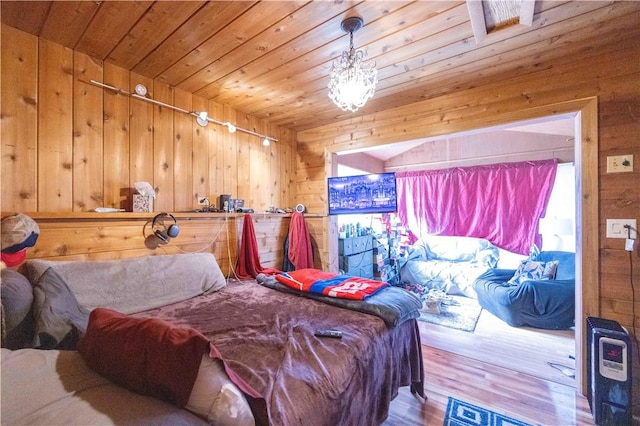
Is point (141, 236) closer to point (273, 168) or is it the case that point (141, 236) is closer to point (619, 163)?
point (273, 168)

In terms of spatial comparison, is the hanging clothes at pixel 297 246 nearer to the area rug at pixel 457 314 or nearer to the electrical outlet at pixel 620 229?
the area rug at pixel 457 314

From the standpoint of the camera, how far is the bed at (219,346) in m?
0.74

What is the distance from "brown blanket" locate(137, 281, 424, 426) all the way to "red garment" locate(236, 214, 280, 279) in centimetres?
60

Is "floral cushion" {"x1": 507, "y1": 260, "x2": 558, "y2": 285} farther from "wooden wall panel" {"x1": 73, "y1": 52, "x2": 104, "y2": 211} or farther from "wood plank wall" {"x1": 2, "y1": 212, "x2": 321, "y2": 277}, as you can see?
"wooden wall panel" {"x1": 73, "y1": 52, "x2": 104, "y2": 211}

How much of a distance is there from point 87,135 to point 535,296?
4349 millimetres

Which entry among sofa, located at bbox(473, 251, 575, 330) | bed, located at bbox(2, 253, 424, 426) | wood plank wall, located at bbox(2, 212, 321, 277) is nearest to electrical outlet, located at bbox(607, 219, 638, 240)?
sofa, located at bbox(473, 251, 575, 330)

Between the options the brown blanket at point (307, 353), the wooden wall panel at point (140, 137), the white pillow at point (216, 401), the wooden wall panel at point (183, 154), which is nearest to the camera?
the white pillow at point (216, 401)

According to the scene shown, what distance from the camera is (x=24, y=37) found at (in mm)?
1579

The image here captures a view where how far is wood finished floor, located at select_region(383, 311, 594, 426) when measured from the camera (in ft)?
5.62

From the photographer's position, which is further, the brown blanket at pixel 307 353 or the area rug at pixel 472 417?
the area rug at pixel 472 417

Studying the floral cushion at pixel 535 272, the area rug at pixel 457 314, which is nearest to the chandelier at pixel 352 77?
the area rug at pixel 457 314

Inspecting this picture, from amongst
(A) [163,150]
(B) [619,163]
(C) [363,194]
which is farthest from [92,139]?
(B) [619,163]

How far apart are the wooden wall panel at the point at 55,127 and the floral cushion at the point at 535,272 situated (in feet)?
14.8

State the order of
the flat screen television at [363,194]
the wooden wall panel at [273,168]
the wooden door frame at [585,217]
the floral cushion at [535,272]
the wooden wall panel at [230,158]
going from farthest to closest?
the floral cushion at [535,272], the wooden wall panel at [273,168], the flat screen television at [363,194], the wooden wall panel at [230,158], the wooden door frame at [585,217]
